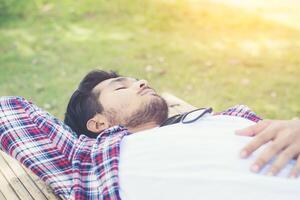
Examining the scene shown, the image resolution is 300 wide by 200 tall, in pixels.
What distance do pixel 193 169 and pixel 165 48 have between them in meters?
4.24

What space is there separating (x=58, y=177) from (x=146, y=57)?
3708 millimetres

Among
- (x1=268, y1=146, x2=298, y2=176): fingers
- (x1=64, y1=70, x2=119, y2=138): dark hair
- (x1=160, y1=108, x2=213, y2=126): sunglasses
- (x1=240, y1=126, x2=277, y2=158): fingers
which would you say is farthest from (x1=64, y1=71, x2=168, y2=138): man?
(x1=268, y1=146, x2=298, y2=176): fingers

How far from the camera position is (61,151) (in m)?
2.40

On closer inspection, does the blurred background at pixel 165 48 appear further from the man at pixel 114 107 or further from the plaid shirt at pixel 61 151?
the plaid shirt at pixel 61 151

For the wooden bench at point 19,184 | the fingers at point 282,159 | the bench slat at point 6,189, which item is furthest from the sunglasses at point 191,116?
the bench slat at point 6,189

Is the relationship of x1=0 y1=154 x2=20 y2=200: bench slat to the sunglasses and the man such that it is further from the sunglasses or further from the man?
the sunglasses

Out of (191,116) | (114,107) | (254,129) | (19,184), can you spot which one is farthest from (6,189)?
(254,129)

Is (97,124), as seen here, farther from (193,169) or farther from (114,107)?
(193,169)

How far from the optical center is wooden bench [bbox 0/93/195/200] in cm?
256

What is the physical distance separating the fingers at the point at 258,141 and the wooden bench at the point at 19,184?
1.08 meters

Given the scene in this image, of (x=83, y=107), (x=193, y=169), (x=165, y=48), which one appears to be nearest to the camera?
(x=193, y=169)

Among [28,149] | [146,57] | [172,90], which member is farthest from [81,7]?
[28,149]

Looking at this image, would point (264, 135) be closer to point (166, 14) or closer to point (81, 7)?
point (166, 14)

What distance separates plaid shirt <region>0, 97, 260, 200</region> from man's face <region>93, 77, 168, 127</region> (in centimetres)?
14
